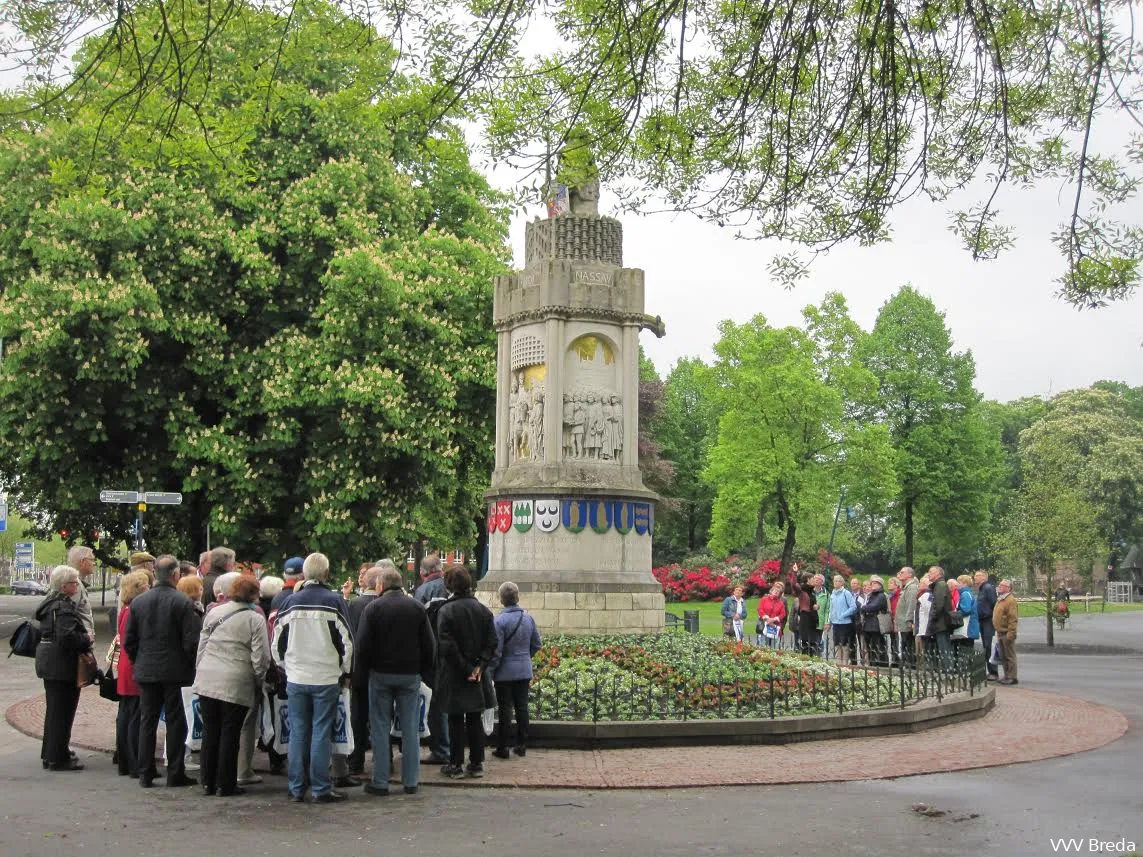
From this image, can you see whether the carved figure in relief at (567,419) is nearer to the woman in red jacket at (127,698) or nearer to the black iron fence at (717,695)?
the black iron fence at (717,695)

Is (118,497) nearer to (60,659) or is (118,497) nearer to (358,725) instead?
(60,659)

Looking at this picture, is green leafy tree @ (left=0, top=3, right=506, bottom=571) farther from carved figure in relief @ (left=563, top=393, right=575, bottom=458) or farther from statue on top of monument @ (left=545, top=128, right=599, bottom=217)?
statue on top of monument @ (left=545, top=128, right=599, bottom=217)

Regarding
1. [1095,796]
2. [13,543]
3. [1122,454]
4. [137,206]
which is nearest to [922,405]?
[1122,454]

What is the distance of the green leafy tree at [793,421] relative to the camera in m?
50.8

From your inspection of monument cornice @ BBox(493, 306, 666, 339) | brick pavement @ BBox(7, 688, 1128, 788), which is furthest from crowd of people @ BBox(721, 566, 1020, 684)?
monument cornice @ BBox(493, 306, 666, 339)

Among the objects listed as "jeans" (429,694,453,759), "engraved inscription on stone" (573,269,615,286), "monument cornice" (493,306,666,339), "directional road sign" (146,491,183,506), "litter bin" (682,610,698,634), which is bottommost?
"jeans" (429,694,453,759)

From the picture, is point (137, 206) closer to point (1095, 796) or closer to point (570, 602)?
point (570, 602)

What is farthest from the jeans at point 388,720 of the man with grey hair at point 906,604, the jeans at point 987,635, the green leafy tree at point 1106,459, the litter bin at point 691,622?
the green leafy tree at point 1106,459

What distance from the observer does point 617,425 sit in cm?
1984

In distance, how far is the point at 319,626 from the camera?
9648mm

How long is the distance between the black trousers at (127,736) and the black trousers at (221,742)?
1.33m

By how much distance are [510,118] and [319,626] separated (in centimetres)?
421

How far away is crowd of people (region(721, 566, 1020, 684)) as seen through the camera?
19.2 meters

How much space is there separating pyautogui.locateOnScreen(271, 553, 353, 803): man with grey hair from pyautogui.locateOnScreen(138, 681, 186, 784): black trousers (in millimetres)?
1231
